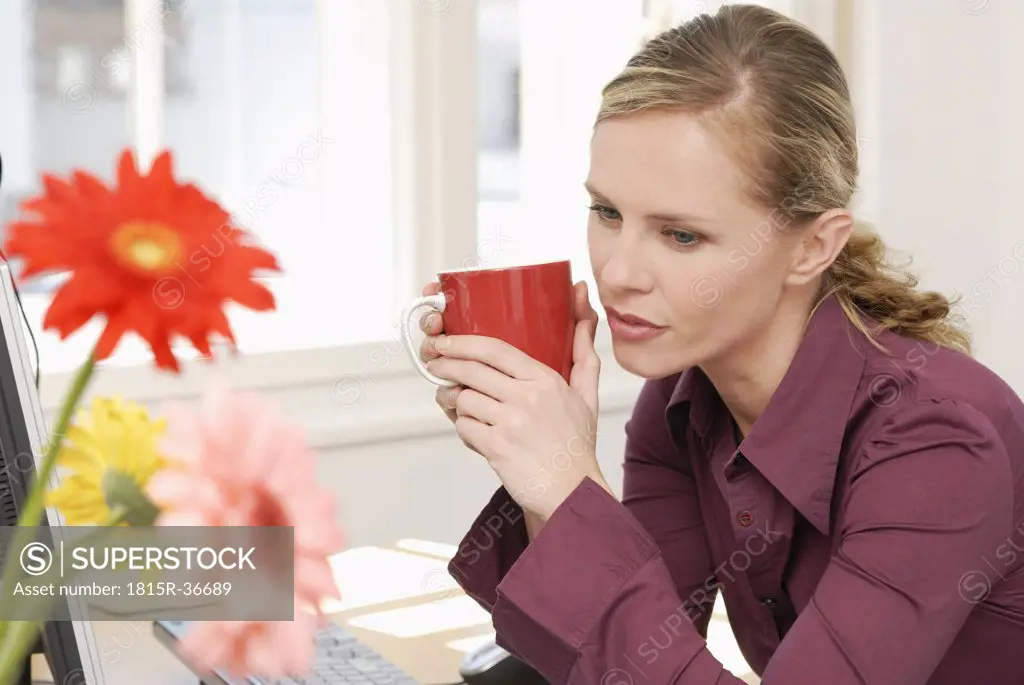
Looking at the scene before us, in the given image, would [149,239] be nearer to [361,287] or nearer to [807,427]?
[807,427]

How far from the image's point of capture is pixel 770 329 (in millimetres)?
1163

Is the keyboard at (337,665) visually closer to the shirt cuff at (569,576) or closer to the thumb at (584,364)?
the shirt cuff at (569,576)

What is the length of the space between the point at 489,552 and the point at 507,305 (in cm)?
29

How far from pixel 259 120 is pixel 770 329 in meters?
1.41

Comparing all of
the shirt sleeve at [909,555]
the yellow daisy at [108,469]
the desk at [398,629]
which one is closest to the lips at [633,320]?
the shirt sleeve at [909,555]

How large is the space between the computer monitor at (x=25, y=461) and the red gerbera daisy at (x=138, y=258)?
1.27 ft

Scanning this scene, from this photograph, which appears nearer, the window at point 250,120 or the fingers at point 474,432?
the fingers at point 474,432

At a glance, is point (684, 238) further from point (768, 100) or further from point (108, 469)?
point (108, 469)

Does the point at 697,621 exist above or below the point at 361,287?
below

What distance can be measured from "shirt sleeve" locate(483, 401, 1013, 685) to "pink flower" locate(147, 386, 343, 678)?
0.67 meters

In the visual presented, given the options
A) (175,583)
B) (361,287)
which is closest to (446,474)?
(361,287)

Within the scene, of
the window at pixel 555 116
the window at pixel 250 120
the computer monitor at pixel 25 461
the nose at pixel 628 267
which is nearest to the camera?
the computer monitor at pixel 25 461

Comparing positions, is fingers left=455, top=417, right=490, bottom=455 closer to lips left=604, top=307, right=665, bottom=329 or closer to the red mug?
the red mug

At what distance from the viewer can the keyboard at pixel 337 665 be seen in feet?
3.10
